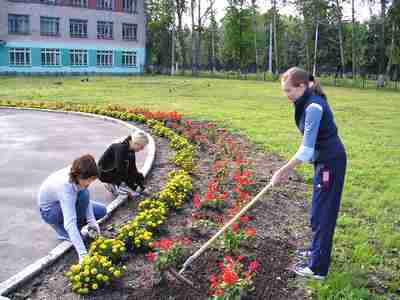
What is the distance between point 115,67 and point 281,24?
81.8 ft

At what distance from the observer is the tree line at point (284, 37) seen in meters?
45.9

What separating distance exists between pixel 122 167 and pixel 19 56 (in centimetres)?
4199

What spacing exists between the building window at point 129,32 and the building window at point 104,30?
1421mm

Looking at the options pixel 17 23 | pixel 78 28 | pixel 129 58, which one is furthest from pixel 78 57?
pixel 17 23

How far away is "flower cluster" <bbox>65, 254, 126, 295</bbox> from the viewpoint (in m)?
3.92

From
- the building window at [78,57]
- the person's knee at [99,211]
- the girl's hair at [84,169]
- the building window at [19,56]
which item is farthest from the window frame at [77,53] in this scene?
the girl's hair at [84,169]

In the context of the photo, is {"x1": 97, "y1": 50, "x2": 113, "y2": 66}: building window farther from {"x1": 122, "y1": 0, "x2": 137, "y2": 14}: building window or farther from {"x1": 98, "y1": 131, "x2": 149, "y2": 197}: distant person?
{"x1": 98, "y1": 131, "x2": 149, "y2": 197}: distant person

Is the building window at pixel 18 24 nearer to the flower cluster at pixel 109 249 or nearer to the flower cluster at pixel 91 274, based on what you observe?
the flower cluster at pixel 109 249

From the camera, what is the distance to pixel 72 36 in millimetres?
47219

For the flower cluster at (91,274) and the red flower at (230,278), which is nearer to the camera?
the red flower at (230,278)

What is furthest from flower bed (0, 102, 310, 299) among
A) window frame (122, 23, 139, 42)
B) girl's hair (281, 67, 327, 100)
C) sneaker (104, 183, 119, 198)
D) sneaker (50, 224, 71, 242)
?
window frame (122, 23, 139, 42)

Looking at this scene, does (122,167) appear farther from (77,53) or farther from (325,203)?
(77,53)

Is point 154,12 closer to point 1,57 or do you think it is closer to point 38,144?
point 1,57

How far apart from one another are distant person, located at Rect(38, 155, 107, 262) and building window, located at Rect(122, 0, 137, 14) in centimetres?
4872
